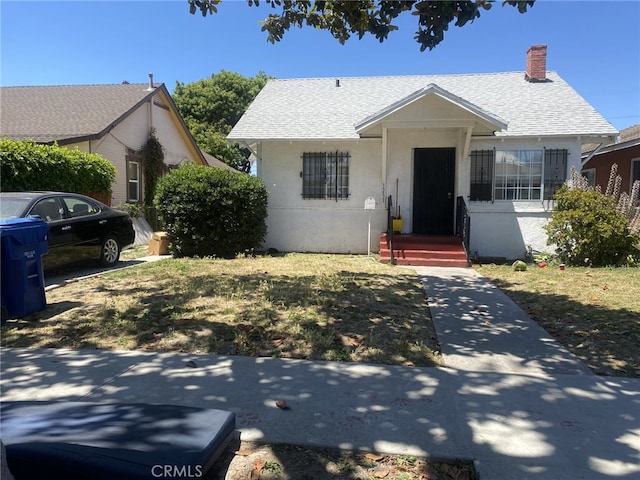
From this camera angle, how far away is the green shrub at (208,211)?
443 inches

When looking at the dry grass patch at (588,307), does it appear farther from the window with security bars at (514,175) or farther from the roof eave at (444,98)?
the roof eave at (444,98)

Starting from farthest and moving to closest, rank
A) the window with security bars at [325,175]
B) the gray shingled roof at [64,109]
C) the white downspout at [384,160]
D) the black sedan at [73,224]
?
the gray shingled roof at [64,109]
the window with security bars at [325,175]
the white downspout at [384,160]
the black sedan at [73,224]

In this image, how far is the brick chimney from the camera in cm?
1417

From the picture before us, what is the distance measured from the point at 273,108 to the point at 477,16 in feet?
32.3

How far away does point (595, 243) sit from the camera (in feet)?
33.9

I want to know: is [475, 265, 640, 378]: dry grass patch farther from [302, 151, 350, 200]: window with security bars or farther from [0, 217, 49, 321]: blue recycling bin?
[0, 217, 49, 321]: blue recycling bin

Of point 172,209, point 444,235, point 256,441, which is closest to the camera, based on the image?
point 256,441

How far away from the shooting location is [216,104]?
36844 mm

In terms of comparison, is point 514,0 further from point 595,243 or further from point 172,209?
point 172,209

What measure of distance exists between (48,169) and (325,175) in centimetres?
728

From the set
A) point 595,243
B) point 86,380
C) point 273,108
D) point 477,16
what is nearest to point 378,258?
point 595,243

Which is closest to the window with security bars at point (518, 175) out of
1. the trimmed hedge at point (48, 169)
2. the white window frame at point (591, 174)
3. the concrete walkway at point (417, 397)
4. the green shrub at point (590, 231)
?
the green shrub at point (590, 231)

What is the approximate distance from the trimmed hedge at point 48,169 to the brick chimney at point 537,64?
45.8 ft
